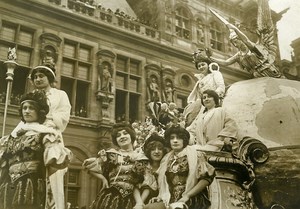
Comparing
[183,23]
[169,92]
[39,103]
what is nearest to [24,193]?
[39,103]

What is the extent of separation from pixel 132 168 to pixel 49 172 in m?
1.00

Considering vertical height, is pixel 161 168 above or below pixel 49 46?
below

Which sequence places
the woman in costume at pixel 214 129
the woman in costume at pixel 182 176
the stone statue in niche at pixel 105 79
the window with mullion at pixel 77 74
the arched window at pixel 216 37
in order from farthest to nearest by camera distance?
1. the arched window at pixel 216 37
2. the stone statue in niche at pixel 105 79
3. the window with mullion at pixel 77 74
4. the woman in costume at pixel 214 129
5. the woman in costume at pixel 182 176

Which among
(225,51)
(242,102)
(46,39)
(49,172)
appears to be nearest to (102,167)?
(49,172)

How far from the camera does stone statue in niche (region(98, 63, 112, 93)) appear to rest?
53.0ft

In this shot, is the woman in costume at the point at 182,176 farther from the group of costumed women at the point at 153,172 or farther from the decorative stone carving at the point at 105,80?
the decorative stone carving at the point at 105,80

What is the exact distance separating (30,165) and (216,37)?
Result: 20.4 m

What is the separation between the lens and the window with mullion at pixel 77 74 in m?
15.8

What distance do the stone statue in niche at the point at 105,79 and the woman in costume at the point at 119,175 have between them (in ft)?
39.5

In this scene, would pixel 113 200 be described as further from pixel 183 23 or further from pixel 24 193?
pixel 183 23

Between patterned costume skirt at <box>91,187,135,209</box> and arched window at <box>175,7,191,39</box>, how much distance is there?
17.5 meters

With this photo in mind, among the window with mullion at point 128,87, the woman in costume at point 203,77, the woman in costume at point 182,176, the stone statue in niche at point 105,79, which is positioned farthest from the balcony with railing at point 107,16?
the woman in costume at point 182,176

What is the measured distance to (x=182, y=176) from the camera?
377 centimetres

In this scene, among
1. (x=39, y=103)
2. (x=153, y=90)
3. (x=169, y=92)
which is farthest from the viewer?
(x=169, y=92)
